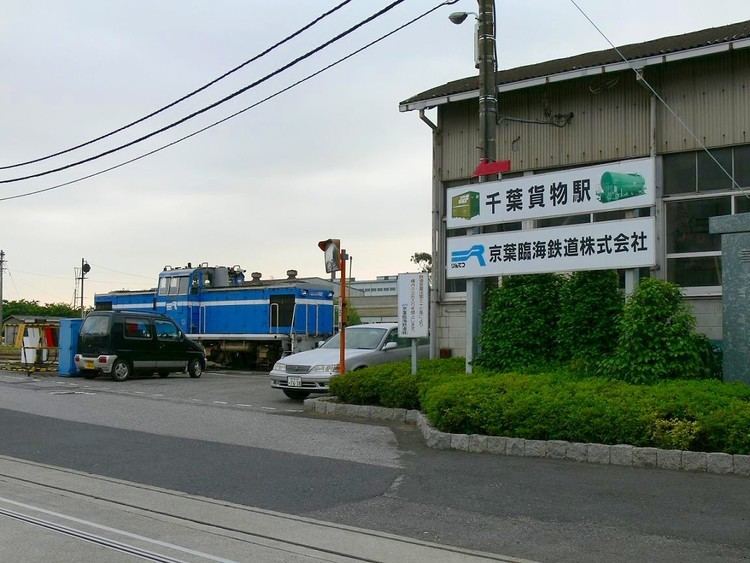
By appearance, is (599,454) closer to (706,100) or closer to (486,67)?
(486,67)

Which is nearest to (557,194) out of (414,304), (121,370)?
(414,304)

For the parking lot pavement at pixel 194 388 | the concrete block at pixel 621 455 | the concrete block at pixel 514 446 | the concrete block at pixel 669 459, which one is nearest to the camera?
the concrete block at pixel 669 459

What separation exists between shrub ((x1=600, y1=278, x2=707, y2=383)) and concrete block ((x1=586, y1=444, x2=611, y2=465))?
6.17 feet

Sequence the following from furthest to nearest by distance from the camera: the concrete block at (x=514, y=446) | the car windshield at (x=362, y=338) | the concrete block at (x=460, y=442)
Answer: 1. the car windshield at (x=362, y=338)
2. the concrete block at (x=460, y=442)
3. the concrete block at (x=514, y=446)

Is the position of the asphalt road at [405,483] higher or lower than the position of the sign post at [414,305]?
lower

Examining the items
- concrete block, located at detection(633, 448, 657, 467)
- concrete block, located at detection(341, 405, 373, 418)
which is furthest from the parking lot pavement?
concrete block, located at detection(633, 448, 657, 467)

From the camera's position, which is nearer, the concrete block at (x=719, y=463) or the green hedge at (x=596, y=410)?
the concrete block at (x=719, y=463)

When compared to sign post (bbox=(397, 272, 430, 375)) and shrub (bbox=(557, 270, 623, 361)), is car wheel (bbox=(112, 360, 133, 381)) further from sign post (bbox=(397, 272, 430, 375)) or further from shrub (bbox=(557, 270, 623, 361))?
shrub (bbox=(557, 270, 623, 361))

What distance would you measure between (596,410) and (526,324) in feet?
11.2

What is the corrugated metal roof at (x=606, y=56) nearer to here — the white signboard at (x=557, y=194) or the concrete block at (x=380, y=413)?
the white signboard at (x=557, y=194)

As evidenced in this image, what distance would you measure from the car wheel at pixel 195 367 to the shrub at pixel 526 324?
15068mm

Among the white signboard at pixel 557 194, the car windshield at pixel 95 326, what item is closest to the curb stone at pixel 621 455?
the white signboard at pixel 557 194

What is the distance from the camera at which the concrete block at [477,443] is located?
10773 mm

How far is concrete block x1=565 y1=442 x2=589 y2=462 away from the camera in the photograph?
9.93 metres
